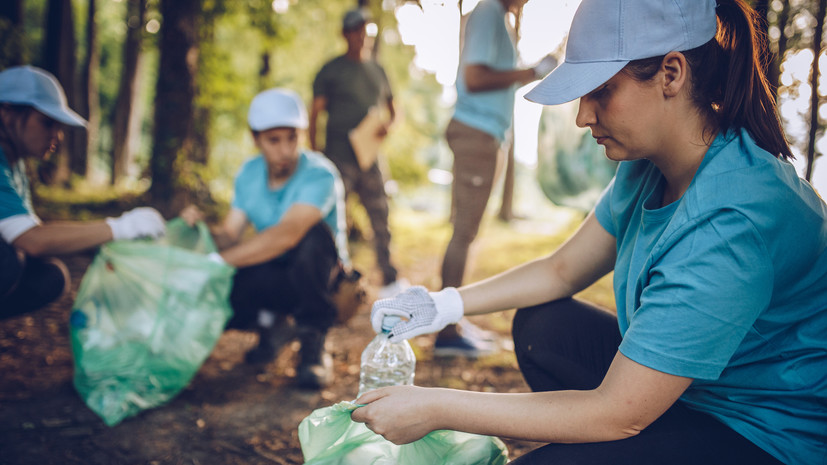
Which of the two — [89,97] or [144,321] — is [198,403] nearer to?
[144,321]

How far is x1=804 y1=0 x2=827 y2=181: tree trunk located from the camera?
7.53ft

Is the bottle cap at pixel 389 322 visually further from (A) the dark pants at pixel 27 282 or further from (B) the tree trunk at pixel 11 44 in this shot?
(B) the tree trunk at pixel 11 44

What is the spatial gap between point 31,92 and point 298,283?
53.0 inches

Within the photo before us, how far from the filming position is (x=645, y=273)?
1.17 m

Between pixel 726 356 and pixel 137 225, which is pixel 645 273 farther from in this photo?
pixel 137 225

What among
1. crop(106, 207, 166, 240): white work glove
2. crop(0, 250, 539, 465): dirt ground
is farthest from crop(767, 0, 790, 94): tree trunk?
crop(106, 207, 166, 240): white work glove

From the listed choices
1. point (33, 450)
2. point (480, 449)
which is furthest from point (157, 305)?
point (480, 449)

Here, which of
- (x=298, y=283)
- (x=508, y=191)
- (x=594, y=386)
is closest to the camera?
(x=594, y=386)

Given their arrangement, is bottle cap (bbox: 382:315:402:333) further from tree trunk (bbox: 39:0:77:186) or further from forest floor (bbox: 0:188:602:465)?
tree trunk (bbox: 39:0:77:186)

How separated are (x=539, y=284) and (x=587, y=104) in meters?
0.62

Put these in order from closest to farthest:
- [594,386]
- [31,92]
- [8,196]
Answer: [594,386] < [8,196] < [31,92]

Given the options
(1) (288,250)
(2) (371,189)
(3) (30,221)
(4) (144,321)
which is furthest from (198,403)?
(2) (371,189)

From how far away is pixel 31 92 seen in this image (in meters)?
2.28

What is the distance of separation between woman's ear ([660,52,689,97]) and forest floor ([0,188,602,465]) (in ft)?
4.70
